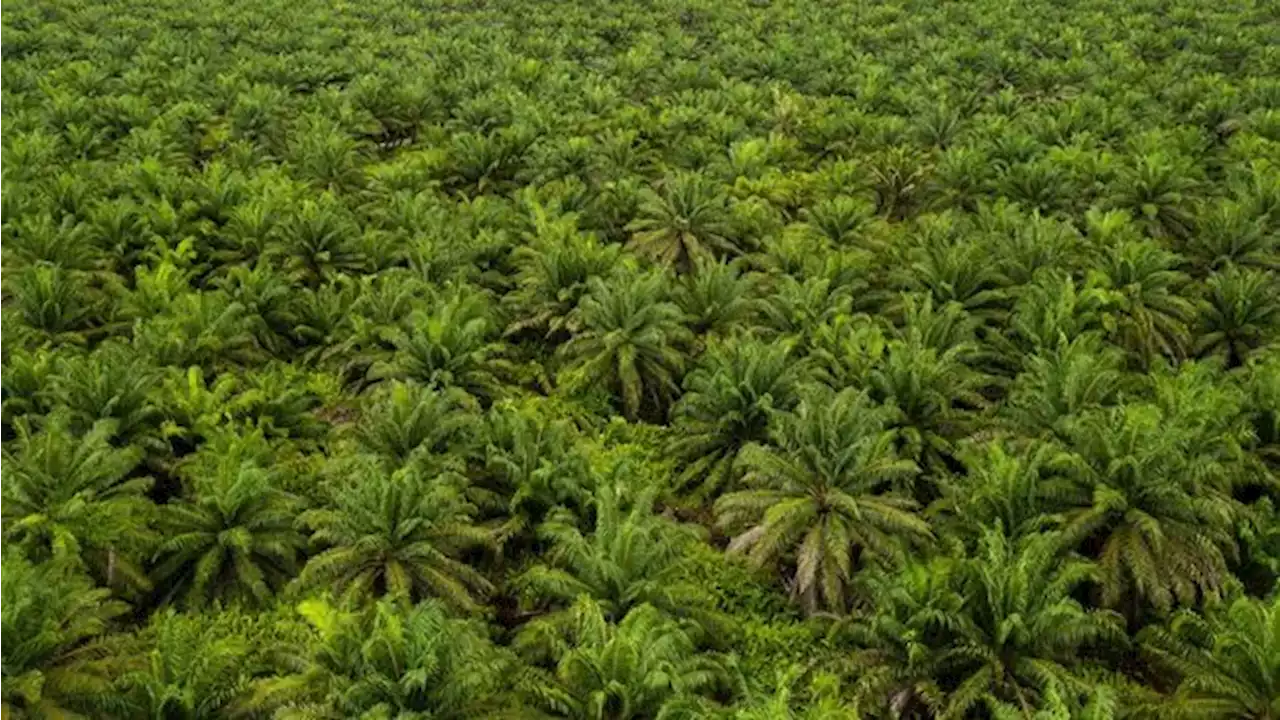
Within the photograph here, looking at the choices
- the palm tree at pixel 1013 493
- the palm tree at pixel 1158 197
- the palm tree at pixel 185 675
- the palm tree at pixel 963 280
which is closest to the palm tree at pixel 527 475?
the palm tree at pixel 185 675

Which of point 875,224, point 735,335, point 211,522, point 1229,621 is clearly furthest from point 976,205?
point 211,522

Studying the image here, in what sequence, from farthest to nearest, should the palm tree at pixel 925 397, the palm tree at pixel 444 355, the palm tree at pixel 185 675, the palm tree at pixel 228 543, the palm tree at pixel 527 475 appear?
the palm tree at pixel 444 355 → the palm tree at pixel 925 397 → the palm tree at pixel 527 475 → the palm tree at pixel 228 543 → the palm tree at pixel 185 675

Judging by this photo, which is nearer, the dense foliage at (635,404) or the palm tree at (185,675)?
the palm tree at (185,675)

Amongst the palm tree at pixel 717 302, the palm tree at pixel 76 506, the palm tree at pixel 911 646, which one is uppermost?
the palm tree at pixel 76 506

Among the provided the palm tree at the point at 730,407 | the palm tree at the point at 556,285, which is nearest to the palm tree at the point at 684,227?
the palm tree at the point at 556,285

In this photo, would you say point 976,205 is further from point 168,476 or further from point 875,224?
point 168,476

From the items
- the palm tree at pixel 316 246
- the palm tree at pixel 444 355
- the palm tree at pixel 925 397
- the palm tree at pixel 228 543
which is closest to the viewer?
the palm tree at pixel 228 543

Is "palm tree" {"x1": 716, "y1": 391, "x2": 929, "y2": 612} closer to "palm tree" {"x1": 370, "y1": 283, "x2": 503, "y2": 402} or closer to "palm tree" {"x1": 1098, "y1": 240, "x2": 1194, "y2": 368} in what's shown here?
"palm tree" {"x1": 370, "y1": 283, "x2": 503, "y2": 402}

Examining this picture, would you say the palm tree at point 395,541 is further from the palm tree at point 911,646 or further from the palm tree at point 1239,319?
the palm tree at point 1239,319

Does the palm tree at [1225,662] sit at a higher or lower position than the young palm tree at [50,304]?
lower
